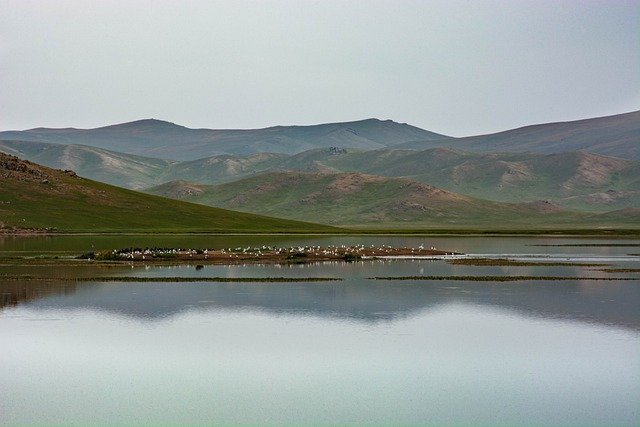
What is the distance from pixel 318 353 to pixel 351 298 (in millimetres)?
19327

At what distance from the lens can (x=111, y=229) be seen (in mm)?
163750

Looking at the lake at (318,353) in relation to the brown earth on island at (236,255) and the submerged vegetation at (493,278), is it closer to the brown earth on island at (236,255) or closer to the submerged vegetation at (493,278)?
the submerged vegetation at (493,278)

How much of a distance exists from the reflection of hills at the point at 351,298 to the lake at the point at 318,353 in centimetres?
15

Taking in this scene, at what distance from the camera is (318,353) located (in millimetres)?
37500

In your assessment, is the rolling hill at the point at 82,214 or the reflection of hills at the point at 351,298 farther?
the rolling hill at the point at 82,214

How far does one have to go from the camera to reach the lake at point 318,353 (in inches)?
1133

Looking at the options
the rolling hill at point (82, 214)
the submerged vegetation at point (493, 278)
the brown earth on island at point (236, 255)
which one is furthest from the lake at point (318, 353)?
the rolling hill at point (82, 214)

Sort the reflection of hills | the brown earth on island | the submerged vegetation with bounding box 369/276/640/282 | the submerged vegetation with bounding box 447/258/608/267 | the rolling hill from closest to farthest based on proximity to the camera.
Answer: the reflection of hills → the submerged vegetation with bounding box 369/276/640/282 → the submerged vegetation with bounding box 447/258/608/267 → the brown earth on island → the rolling hill

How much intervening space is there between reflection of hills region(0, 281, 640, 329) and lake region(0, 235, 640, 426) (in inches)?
5.9

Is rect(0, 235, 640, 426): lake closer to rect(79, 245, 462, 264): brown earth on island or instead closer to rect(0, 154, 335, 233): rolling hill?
rect(79, 245, 462, 264): brown earth on island

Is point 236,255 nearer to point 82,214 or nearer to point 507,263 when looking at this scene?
point 507,263

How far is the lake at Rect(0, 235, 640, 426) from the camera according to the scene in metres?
28.8

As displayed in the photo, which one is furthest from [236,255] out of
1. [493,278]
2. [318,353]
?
[318,353]

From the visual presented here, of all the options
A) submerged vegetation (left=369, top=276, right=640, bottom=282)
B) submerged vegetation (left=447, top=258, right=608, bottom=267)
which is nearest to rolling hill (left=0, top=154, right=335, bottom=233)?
submerged vegetation (left=447, top=258, right=608, bottom=267)
